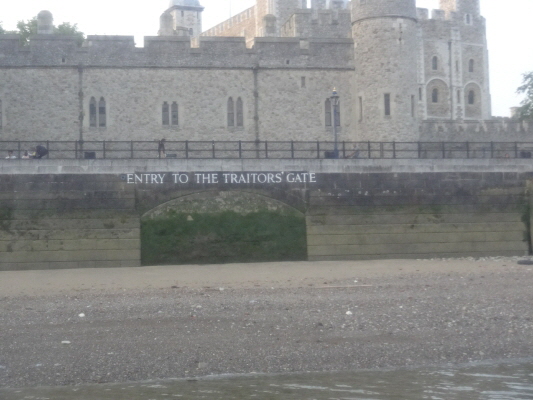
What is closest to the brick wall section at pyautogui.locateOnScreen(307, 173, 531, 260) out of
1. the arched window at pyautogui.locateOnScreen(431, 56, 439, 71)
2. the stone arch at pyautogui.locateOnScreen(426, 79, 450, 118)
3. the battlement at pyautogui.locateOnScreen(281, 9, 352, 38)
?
the battlement at pyautogui.locateOnScreen(281, 9, 352, 38)

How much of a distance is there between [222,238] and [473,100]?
50.3 metres

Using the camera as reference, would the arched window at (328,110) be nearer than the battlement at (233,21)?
Yes

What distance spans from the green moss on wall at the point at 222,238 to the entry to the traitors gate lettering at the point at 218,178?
0.76 metres

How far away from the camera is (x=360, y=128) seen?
120ft

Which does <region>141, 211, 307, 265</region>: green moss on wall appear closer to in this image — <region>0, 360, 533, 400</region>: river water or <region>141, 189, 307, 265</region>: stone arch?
<region>141, 189, 307, 265</region>: stone arch

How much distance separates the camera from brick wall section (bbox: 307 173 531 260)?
1827 centimetres


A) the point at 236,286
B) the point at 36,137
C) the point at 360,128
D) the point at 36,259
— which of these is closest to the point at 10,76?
the point at 36,137

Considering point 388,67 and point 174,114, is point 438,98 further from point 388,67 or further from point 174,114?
point 174,114

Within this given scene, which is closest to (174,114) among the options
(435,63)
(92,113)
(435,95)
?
(92,113)

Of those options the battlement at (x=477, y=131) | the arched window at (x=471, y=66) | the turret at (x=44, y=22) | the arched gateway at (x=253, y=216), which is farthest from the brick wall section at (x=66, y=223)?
the arched window at (x=471, y=66)

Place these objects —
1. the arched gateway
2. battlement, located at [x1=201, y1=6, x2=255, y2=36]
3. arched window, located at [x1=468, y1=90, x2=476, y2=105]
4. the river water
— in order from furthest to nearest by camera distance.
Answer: battlement, located at [x1=201, y1=6, x2=255, y2=36], arched window, located at [x1=468, y1=90, x2=476, y2=105], the arched gateway, the river water

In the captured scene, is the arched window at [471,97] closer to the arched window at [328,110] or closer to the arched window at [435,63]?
the arched window at [435,63]

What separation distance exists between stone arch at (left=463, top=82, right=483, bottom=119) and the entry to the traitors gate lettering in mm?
47760

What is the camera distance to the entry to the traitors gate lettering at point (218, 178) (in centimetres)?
1791
